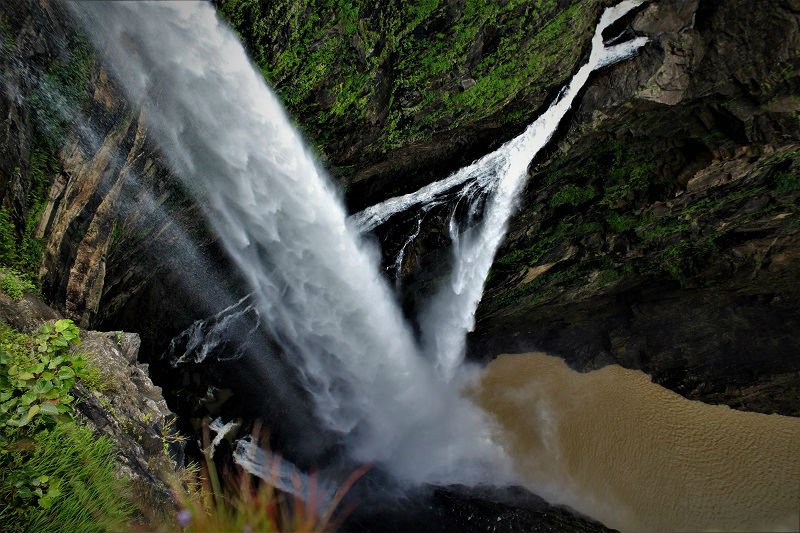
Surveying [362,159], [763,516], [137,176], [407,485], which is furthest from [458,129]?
[763,516]

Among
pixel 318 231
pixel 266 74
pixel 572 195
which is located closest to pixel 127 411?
pixel 266 74

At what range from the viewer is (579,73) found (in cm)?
758

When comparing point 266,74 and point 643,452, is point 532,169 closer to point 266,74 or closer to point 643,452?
point 266,74

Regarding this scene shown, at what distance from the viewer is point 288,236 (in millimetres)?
7609

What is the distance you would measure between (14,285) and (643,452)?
1255 centimetres

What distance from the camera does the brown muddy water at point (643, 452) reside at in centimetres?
959

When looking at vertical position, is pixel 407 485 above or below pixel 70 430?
below

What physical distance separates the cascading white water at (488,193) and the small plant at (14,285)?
506 cm

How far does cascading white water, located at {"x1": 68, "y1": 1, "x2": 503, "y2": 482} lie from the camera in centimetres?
488

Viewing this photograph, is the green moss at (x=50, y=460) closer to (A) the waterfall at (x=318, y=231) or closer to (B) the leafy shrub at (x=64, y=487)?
(B) the leafy shrub at (x=64, y=487)

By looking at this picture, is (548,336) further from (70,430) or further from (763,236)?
(70,430)

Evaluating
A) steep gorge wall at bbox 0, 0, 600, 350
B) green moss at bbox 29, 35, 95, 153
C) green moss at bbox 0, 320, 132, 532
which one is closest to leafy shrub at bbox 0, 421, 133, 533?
green moss at bbox 0, 320, 132, 532

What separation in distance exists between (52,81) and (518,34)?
615 cm

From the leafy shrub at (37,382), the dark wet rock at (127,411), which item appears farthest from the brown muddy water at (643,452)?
the leafy shrub at (37,382)
